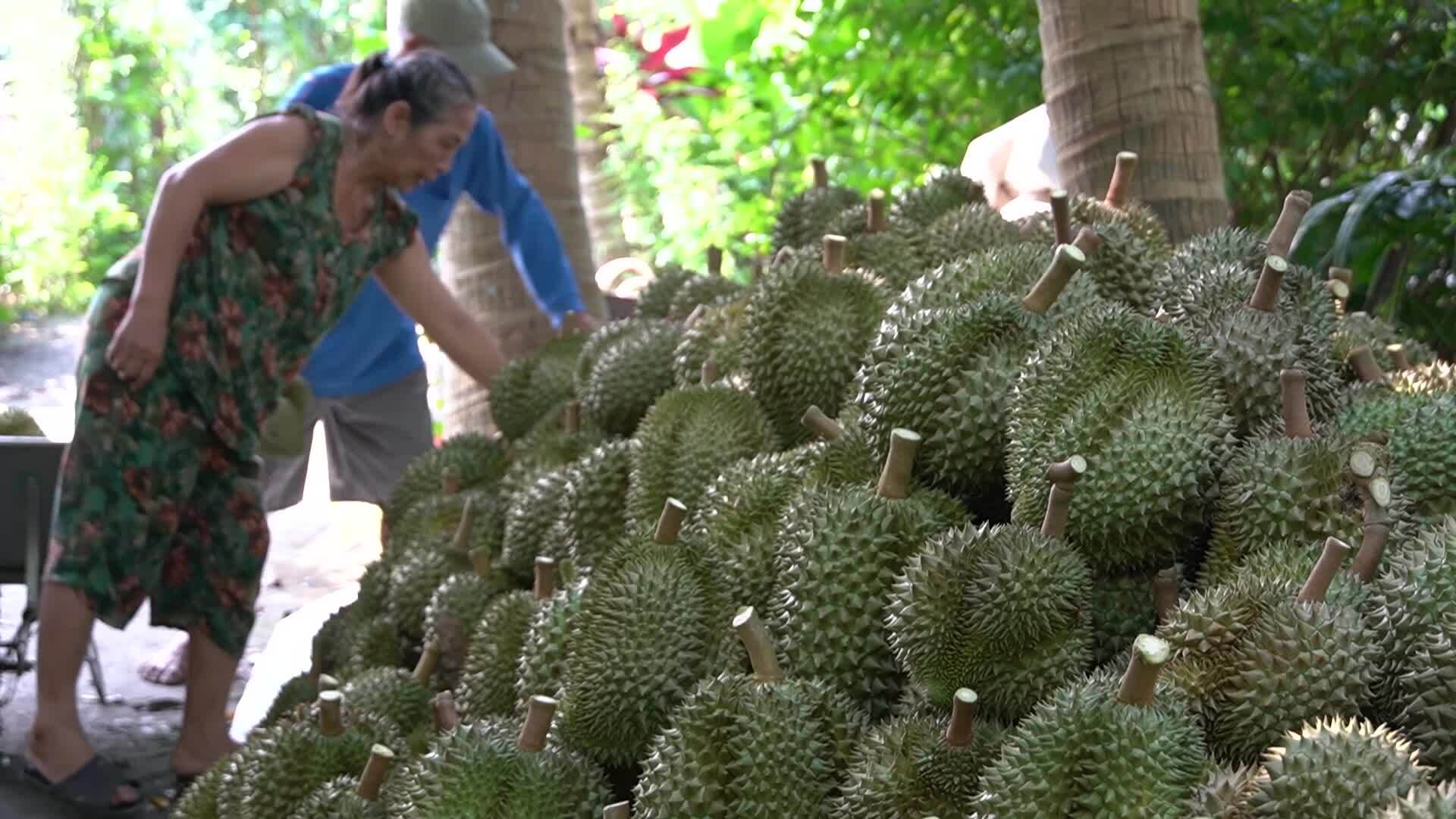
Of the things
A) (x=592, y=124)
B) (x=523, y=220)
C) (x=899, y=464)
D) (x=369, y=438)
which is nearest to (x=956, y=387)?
(x=899, y=464)

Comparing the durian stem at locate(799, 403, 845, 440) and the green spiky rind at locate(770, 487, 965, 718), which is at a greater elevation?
the durian stem at locate(799, 403, 845, 440)

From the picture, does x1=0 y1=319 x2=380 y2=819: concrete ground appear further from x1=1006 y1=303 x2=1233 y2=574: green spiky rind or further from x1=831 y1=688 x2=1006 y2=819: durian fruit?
x1=1006 y1=303 x2=1233 y2=574: green spiky rind

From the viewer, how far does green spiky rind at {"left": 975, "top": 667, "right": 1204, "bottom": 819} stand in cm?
106

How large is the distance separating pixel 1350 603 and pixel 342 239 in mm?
2331

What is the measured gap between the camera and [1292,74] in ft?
12.3

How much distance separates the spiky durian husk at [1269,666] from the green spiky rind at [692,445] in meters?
0.73

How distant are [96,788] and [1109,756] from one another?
283 cm

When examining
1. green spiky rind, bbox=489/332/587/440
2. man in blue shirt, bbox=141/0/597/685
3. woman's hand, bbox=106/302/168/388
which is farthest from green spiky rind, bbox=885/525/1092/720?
woman's hand, bbox=106/302/168/388

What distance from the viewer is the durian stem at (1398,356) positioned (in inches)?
62.1

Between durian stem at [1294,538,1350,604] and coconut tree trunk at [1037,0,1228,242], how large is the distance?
46.1 inches

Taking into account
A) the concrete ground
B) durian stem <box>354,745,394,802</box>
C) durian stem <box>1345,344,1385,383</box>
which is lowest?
the concrete ground

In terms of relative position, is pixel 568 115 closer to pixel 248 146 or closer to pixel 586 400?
pixel 248 146

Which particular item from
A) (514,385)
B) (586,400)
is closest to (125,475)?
(514,385)

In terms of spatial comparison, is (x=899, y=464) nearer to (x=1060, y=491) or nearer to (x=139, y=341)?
(x=1060, y=491)
